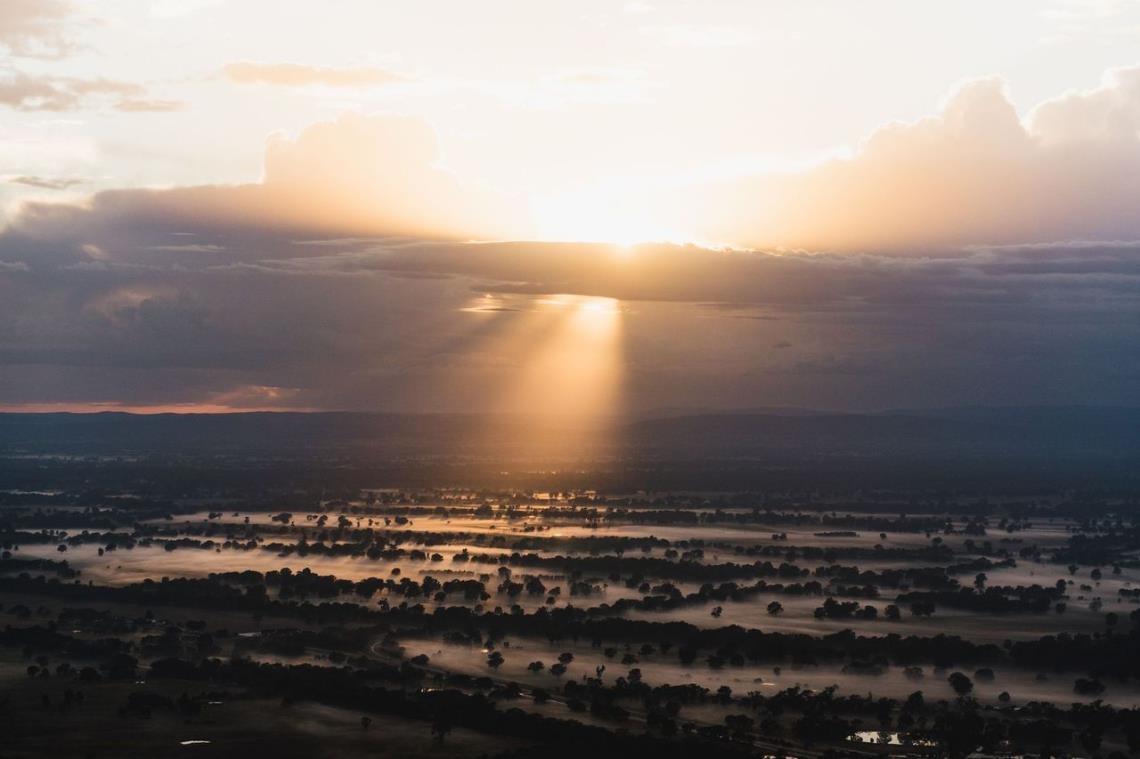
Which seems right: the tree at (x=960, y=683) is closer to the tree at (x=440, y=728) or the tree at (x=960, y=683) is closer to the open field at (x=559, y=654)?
the open field at (x=559, y=654)

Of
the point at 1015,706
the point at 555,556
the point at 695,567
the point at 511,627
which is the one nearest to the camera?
the point at 1015,706

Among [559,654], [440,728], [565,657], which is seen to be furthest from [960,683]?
[440,728]

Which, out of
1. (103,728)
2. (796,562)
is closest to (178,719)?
(103,728)

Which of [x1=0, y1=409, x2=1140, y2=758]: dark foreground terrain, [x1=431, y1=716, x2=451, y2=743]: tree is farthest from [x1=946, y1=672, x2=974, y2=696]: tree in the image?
[x1=431, y1=716, x2=451, y2=743]: tree

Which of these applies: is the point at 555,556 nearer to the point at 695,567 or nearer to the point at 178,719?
Answer: the point at 695,567

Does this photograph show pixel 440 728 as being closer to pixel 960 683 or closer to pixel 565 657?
pixel 565 657

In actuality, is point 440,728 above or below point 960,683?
below

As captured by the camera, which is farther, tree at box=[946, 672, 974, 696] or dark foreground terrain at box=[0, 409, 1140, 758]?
tree at box=[946, 672, 974, 696]

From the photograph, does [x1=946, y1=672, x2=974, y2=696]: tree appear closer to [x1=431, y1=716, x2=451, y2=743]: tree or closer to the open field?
the open field

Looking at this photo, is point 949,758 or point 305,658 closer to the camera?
point 949,758
